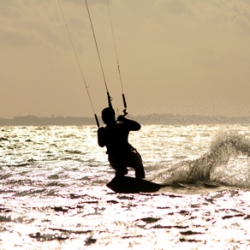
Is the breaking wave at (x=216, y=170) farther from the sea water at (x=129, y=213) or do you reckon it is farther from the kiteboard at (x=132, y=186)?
the kiteboard at (x=132, y=186)

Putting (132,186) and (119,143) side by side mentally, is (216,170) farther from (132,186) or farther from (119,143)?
(119,143)

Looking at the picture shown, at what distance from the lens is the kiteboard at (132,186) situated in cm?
1380

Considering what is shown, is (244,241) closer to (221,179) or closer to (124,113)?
(124,113)

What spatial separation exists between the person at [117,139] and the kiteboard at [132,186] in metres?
0.46

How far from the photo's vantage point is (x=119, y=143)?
1471 cm

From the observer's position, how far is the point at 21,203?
11.9m

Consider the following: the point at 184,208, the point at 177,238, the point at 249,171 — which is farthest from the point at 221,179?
the point at 177,238

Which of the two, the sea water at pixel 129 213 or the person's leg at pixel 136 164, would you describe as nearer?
the sea water at pixel 129 213

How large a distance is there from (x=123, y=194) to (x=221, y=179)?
4.50 meters

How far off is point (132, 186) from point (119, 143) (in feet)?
4.70

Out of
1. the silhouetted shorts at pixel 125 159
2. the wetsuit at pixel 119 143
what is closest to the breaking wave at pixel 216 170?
the silhouetted shorts at pixel 125 159

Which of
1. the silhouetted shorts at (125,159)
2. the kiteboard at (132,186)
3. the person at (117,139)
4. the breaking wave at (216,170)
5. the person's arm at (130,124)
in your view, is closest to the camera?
the kiteboard at (132,186)

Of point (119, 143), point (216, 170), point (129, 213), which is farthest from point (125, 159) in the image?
point (216, 170)

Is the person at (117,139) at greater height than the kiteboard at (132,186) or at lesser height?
greater
